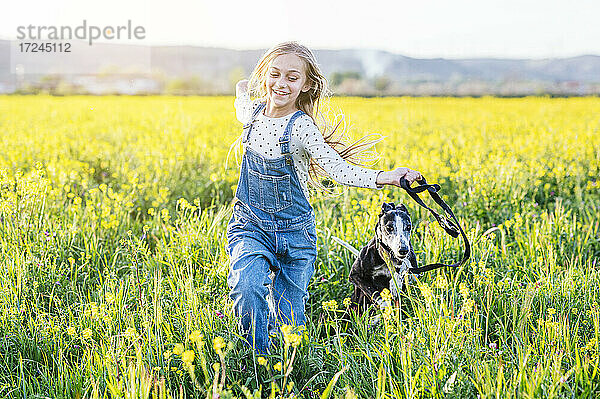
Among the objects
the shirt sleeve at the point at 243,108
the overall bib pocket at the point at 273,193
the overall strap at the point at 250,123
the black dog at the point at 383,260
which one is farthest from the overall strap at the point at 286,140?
the black dog at the point at 383,260

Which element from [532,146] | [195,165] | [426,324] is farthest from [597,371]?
[532,146]

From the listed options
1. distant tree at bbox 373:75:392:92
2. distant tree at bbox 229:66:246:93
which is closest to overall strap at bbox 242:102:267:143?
distant tree at bbox 229:66:246:93

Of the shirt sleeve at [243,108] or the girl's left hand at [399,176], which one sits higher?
the shirt sleeve at [243,108]

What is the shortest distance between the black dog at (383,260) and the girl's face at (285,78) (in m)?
0.74

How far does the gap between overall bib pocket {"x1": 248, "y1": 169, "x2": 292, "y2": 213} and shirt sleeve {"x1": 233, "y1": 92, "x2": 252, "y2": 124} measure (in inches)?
17.3

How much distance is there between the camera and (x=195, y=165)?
6.70m

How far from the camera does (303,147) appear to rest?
2.94 meters

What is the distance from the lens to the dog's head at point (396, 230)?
2723mm

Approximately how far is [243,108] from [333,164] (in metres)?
0.82

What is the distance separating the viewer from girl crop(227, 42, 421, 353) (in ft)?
9.52

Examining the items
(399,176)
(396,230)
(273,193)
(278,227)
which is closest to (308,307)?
(278,227)

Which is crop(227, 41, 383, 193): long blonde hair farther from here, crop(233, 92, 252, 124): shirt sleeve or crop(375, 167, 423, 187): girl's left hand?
crop(375, 167, 423, 187): girl's left hand

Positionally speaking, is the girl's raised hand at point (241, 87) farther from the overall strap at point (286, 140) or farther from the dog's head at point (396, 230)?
the dog's head at point (396, 230)

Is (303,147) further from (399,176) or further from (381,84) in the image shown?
(381,84)
